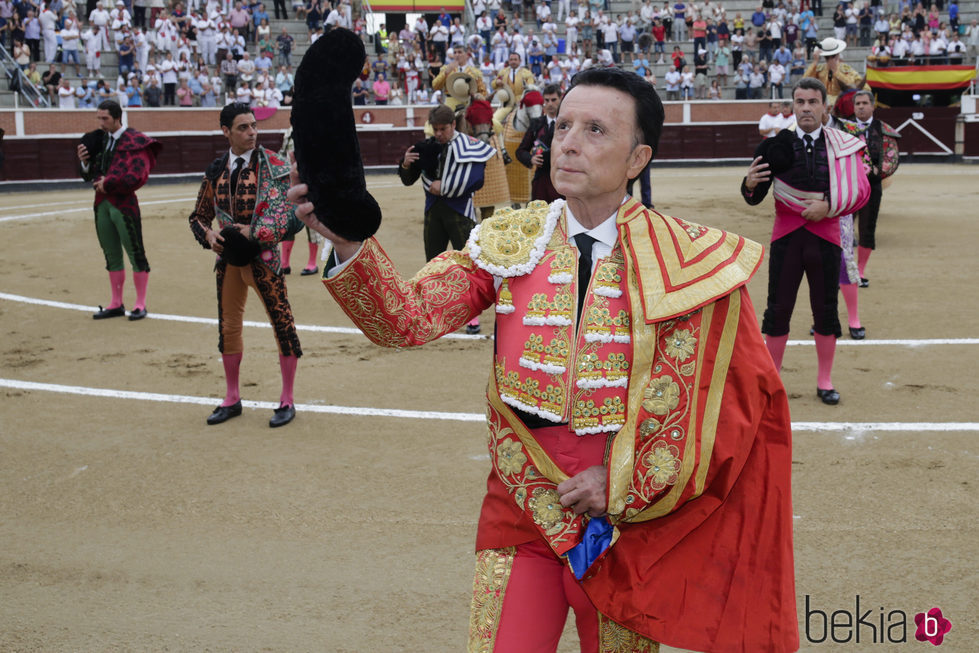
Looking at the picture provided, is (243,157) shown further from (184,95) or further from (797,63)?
(797,63)

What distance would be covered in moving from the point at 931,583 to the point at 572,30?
2384cm

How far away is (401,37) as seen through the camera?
2584 cm

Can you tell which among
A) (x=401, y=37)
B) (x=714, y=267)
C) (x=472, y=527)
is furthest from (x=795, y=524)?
(x=401, y=37)

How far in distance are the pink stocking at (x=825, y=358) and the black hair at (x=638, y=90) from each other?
3957 mm

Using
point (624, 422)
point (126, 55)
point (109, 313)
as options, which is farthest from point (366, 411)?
point (126, 55)

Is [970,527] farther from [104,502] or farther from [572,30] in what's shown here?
[572,30]

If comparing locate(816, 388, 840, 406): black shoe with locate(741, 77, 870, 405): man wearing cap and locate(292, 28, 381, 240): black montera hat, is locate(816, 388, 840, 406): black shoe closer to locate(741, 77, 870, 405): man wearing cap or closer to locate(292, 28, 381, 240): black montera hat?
locate(741, 77, 870, 405): man wearing cap

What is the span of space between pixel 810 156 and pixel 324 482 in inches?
119

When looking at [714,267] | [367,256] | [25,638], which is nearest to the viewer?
[367,256]

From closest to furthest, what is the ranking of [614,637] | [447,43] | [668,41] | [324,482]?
[614,637]
[324,482]
[447,43]
[668,41]

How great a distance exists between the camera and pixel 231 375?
19.3 ft

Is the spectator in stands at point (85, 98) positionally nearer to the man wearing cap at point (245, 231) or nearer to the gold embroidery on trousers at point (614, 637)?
the man wearing cap at point (245, 231)

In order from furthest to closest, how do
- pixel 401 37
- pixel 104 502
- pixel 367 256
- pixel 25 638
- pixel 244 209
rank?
pixel 401 37
pixel 244 209
pixel 104 502
pixel 25 638
pixel 367 256

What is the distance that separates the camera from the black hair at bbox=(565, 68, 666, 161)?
7.14 feet
